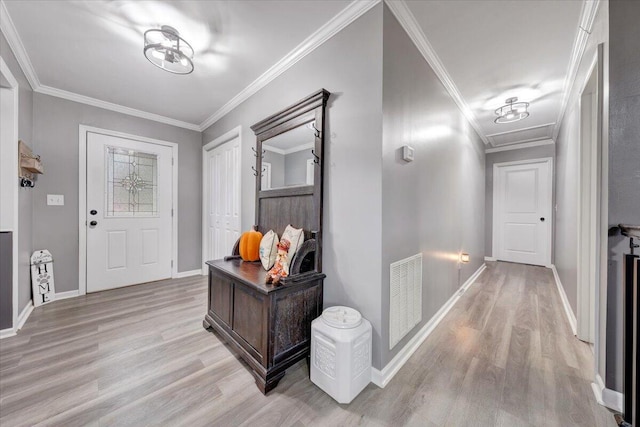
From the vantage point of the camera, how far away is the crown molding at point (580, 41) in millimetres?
1599

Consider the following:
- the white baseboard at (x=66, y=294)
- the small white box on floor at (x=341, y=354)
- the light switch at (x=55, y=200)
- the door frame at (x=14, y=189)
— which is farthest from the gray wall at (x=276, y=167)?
the white baseboard at (x=66, y=294)

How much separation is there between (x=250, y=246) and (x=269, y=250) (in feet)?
0.97

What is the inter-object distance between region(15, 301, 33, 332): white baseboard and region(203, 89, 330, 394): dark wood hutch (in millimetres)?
1654

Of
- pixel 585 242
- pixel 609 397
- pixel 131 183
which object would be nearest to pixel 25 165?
pixel 131 183

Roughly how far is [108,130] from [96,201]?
95 cm

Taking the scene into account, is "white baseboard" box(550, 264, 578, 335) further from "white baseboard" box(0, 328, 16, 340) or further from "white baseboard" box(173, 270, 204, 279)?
"white baseboard" box(0, 328, 16, 340)

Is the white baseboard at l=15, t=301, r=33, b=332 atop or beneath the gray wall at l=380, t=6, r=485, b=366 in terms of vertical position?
beneath

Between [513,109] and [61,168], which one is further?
[513,109]

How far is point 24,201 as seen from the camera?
95.1 inches

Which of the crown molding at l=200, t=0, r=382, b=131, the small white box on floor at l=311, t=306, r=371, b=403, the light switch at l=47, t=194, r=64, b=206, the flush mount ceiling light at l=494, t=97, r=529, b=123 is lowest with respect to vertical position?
the small white box on floor at l=311, t=306, r=371, b=403

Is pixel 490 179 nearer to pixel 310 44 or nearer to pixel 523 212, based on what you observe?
pixel 523 212

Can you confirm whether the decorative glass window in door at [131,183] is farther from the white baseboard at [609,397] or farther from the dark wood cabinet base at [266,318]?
the white baseboard at [609,397]

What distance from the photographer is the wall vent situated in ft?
5.47

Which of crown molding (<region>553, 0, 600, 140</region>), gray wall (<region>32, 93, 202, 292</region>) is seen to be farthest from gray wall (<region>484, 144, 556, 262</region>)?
gray wall (<region>32, 93, 202, 292</region>)
